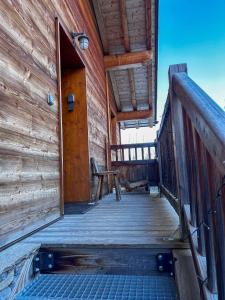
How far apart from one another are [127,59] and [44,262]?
222 inches

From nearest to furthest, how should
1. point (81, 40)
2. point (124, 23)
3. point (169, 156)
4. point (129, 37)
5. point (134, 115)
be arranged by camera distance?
point (169, 156), point (81, 40), point (124, 23), point (129, 37), point (134, 115)

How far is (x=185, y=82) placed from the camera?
4.33 feet

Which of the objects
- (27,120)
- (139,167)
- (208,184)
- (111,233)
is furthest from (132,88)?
(208,184)

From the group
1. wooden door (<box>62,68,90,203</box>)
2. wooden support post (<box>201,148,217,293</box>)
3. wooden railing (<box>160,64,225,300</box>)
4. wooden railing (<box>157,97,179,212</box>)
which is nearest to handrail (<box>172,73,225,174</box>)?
wooden railing (<box>160,64,225,300</box>)

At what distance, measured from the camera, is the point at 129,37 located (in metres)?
5.93

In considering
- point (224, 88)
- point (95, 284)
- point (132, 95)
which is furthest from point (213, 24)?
point (95, 284)

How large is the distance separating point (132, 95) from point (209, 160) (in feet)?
27.5

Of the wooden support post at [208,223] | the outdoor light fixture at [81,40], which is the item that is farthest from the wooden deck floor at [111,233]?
the outdoor light fixture at [81,40]

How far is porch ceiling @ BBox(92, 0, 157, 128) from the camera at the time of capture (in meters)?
5.21

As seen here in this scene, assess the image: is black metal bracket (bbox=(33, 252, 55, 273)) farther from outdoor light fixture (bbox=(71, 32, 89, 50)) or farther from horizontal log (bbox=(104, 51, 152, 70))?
horizontal log (bbox=(104, 51, 152, 70))

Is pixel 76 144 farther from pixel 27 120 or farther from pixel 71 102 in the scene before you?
pixel 27 120

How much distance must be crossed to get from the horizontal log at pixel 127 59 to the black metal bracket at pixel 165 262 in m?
5.56

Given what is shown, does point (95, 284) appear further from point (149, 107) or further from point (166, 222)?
point (149, 107)

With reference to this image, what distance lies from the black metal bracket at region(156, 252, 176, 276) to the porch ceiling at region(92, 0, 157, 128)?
199 inches
